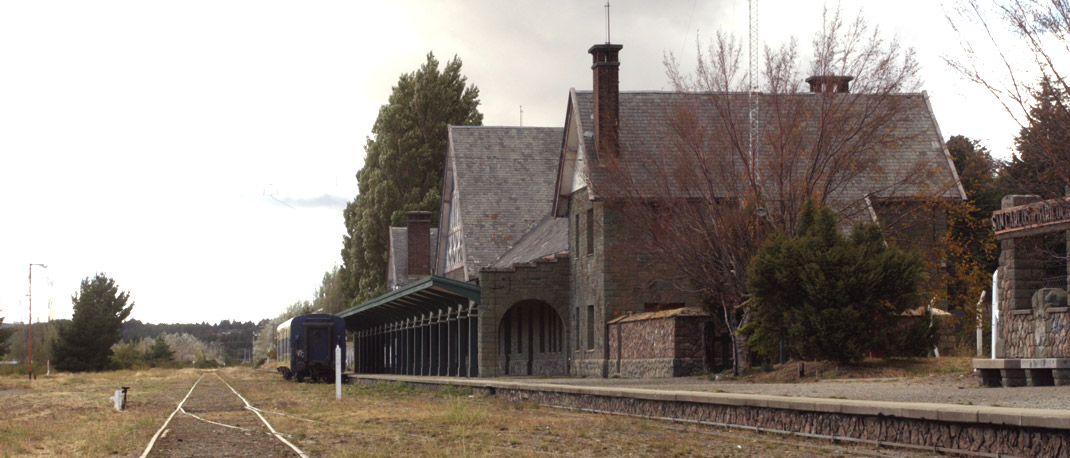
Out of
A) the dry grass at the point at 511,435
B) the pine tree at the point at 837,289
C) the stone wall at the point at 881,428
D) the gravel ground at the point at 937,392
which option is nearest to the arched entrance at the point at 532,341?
the pine tree at the point at 837,289

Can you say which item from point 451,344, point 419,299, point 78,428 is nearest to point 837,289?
point 78,428

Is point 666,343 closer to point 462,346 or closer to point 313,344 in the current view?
point 462,346

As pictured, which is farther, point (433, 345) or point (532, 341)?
point (433, 345)

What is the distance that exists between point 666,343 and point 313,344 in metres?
21.0

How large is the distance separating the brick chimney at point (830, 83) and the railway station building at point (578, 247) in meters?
0.05

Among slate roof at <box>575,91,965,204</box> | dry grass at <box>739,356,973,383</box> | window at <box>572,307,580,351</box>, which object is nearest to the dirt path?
dry grass at <box>739,356,973,383</box>

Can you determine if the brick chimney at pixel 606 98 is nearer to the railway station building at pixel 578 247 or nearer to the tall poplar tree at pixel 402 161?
the railway station building at pixel 578 247

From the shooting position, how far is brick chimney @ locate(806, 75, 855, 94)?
26781 millimetres

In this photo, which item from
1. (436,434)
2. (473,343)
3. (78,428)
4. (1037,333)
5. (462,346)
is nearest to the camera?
(436,434)

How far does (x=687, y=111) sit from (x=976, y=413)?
16.5 m

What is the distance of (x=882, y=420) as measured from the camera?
12.0 metres

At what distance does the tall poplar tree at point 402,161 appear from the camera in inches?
2486

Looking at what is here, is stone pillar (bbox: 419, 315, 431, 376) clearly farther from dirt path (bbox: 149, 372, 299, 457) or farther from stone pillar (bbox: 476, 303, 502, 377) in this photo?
dirt path (bbox: 149, 372, 299, 457)

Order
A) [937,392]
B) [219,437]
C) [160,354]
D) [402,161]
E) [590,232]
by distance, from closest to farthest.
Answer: [219,437] < [937,392] < [590,232] < [402,161] < [160,354]
